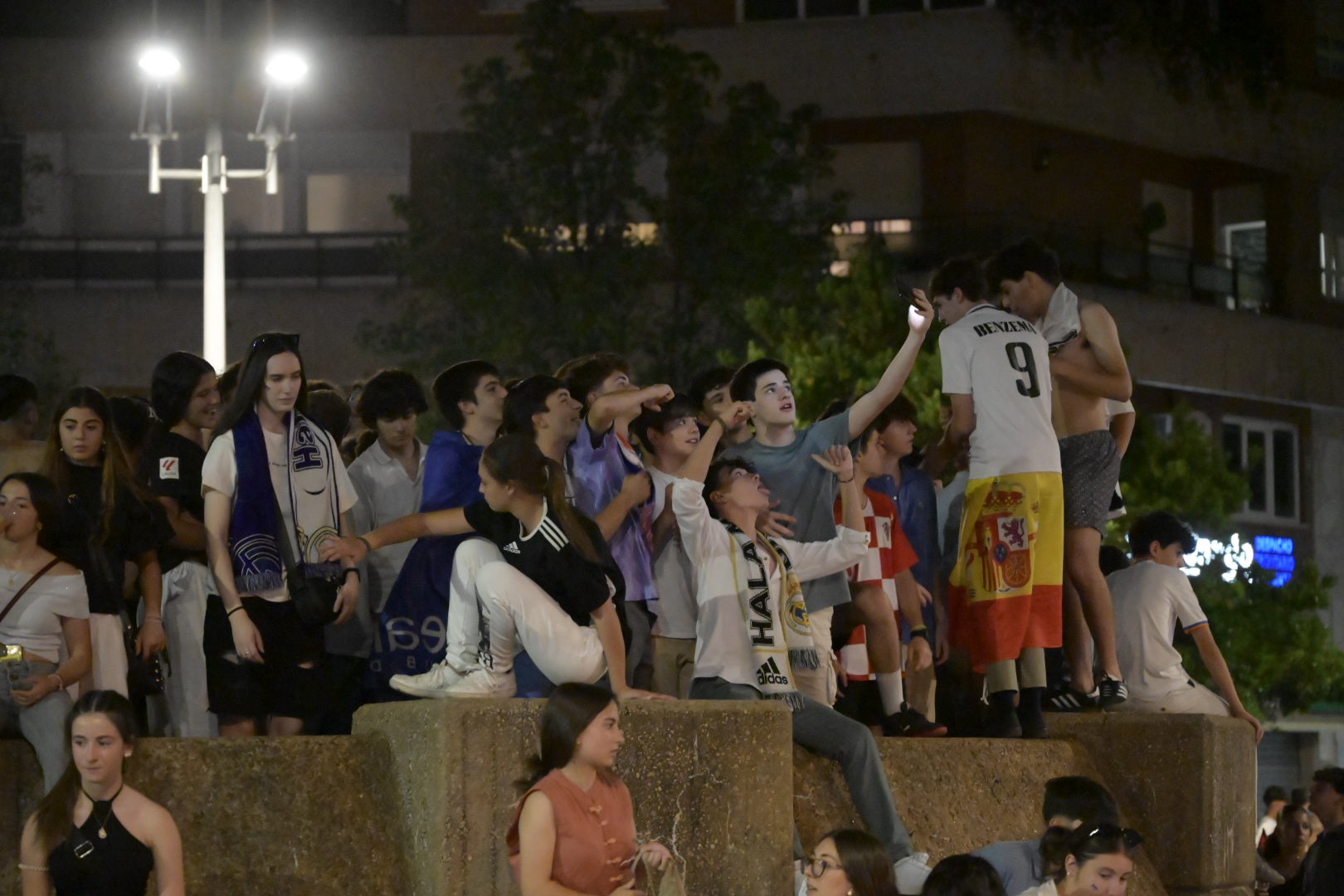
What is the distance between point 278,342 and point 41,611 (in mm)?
1380

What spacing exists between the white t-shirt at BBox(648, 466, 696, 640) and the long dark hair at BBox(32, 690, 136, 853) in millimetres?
2399

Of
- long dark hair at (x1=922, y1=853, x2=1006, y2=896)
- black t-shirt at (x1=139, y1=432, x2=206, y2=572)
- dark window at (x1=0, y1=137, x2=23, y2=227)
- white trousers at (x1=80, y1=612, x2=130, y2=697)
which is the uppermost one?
dark window at (x1=0, y1=137, x2=23, y2=227)

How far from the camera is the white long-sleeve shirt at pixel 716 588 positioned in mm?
7324

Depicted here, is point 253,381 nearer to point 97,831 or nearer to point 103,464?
point 103,464

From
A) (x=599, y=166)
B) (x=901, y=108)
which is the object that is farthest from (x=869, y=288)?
A: (x=901, y=108)

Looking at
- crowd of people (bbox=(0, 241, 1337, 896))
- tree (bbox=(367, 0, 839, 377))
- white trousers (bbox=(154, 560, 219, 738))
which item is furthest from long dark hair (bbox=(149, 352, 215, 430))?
tree (bbox=(367, 0, 839, 377))

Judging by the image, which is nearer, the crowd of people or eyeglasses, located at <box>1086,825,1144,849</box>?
the crowd of people

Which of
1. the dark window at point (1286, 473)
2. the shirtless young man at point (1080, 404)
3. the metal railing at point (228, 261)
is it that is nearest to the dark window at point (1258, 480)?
the dark window at point (1286, 473)

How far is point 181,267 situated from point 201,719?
76.3 ft

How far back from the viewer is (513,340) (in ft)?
71.6

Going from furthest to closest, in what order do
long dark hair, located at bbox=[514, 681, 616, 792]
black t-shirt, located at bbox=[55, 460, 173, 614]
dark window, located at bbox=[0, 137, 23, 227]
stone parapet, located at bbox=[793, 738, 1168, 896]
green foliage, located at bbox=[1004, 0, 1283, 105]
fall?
dark window, located at bbox=[0, 137, 23, 227], green foliage, located at bbox=[1004, 0, 1283, 105], stone parapet, located at bbox=[793, 738, 1168, 896], black t-shirt, located at bbox=[55, 460, 173, 614], long dark hair, located at bbox=[514, 681, 616, 792]

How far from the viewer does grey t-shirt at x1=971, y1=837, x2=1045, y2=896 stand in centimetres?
706

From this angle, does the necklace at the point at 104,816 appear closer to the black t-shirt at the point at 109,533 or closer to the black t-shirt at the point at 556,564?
the black t-shirt at the point at 109,533

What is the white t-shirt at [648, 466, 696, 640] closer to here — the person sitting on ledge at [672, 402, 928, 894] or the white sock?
the person sitting on ledge at [672, 402, 928, 894]
